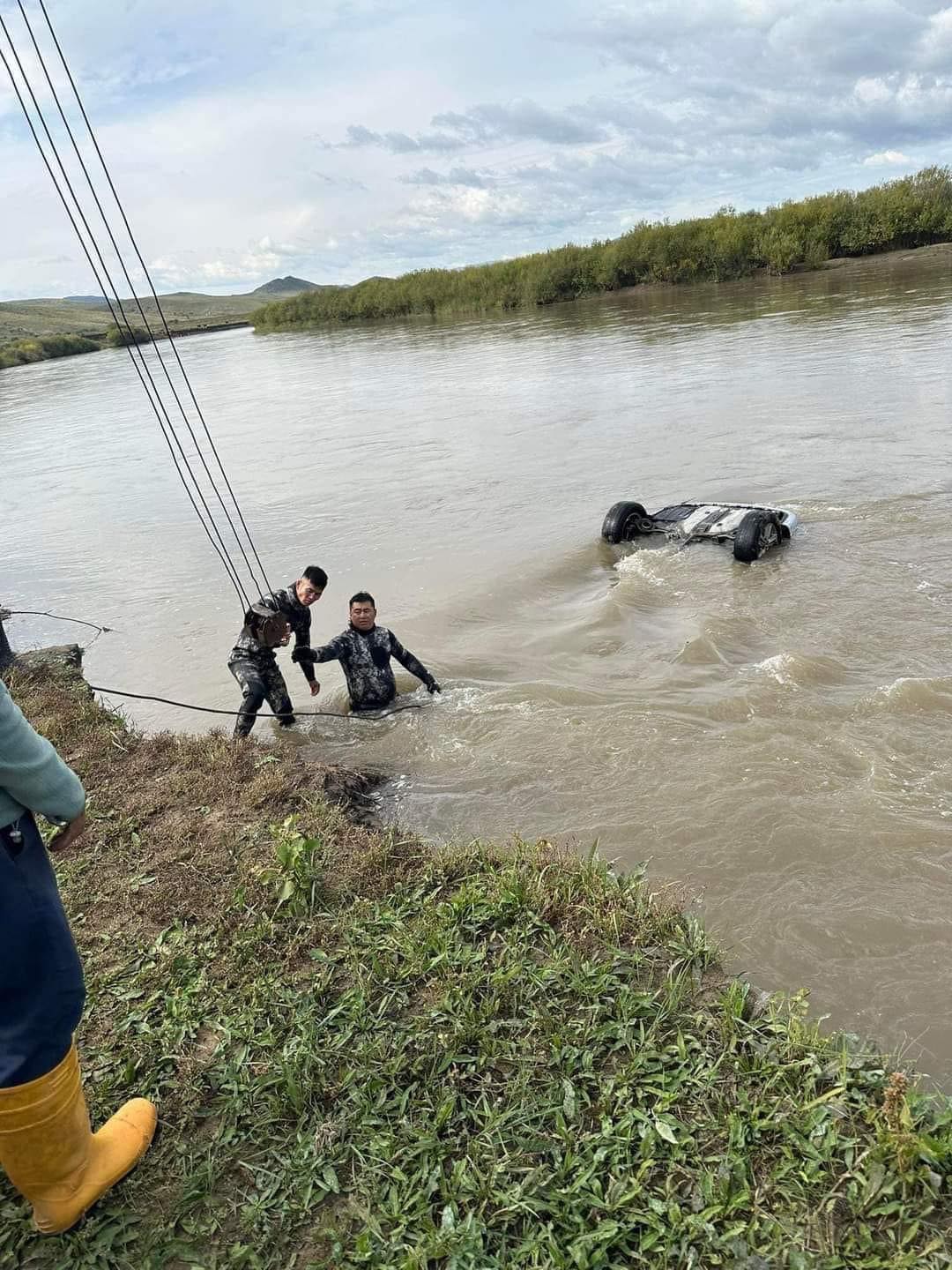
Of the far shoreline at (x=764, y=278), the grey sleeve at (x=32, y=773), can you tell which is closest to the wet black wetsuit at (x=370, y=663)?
the grey sleeve at (x=32, y=773)

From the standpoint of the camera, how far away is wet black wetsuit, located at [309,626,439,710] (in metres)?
7.46

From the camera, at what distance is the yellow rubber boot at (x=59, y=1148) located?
98.8 inches

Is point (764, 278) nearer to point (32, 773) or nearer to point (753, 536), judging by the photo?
point (753, 536)

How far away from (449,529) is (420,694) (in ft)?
18.1

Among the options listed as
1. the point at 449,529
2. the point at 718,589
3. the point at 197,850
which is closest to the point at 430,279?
the point at 449,529

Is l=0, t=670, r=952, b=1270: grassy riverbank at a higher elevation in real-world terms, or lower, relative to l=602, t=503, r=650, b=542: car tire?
higher

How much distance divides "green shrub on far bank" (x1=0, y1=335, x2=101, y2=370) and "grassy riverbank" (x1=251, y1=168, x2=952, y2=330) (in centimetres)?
4070

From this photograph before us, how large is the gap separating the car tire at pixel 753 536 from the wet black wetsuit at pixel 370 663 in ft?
13.5

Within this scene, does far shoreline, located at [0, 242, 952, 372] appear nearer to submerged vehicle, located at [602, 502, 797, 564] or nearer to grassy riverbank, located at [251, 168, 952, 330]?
grassy riverbank, located at [251, 168, 952, 330]

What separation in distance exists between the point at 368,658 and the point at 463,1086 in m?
4.75

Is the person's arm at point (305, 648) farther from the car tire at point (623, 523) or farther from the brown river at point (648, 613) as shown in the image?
the car tire at point (623, 523)

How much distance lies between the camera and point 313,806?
5.23m

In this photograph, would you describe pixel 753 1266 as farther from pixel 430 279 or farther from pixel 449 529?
pixel 430 279

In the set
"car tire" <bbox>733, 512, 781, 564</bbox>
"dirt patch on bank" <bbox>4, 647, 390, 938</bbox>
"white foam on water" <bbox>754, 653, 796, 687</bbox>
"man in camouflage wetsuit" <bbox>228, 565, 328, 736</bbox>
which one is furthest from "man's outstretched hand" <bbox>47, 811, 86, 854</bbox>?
"car tire" <bbox>733, 512, 781, 564</bbox>
